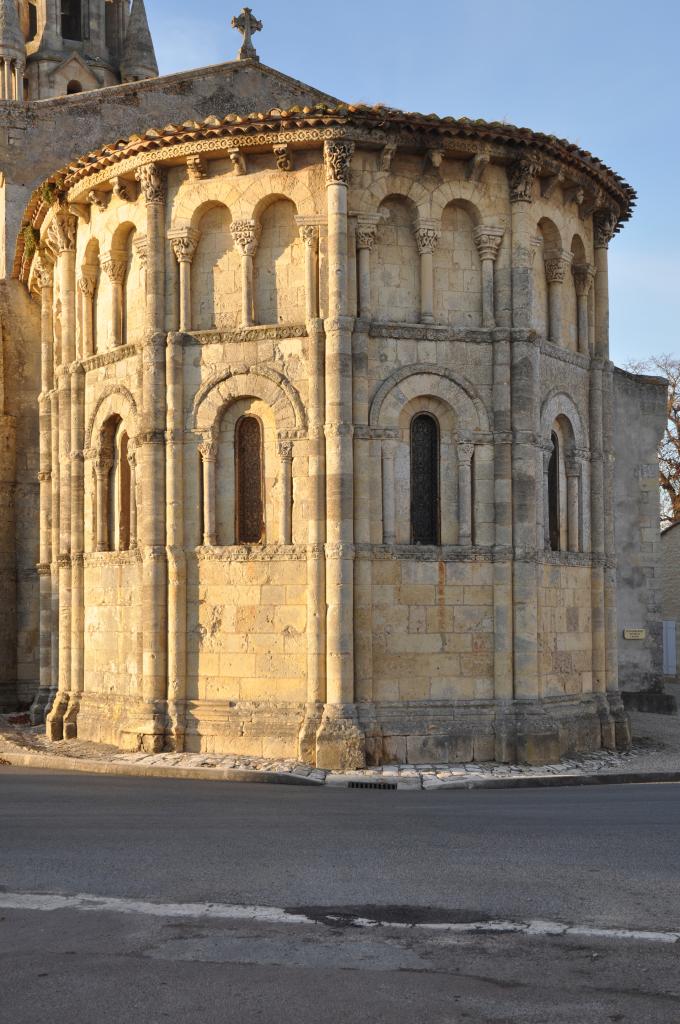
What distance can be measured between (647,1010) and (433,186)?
13.4 m

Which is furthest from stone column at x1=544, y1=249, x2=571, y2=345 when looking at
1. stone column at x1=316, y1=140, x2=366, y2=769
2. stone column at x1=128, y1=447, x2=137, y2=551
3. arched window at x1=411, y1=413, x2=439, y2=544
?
stone column at x1=128, y1=447, x2=137, y2=551

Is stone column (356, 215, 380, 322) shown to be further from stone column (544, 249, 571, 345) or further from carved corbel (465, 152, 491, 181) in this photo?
stone column (544, 249, 571, 345)

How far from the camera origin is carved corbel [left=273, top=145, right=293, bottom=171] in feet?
55.6

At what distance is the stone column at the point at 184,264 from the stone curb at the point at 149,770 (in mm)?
6312

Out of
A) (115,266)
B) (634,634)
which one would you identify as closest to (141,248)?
(115,266)

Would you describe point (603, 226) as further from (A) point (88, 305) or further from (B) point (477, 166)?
(A) point (88, 305)

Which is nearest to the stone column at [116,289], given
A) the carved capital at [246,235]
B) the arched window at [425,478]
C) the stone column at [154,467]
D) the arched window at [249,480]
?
the stone column at [154,467]

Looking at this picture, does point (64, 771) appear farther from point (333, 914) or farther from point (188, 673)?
point (333, 914)

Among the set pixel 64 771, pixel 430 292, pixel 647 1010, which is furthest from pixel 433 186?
pixel 647 1010

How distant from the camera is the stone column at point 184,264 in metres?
17.8

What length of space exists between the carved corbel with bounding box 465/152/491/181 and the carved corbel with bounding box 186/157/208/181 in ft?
12.5

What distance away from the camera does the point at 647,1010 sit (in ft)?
19.9

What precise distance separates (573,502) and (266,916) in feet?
40.7

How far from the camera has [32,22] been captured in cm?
4391
